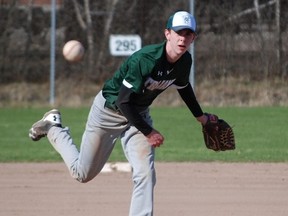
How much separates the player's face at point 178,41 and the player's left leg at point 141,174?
2.49 feet

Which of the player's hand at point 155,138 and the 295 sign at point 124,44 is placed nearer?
the player's hand at point 155,138

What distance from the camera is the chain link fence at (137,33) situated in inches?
760

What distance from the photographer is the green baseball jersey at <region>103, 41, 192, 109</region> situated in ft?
19.7

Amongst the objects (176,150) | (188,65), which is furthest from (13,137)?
(188,65)

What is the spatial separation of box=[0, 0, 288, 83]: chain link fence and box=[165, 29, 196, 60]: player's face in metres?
13.3

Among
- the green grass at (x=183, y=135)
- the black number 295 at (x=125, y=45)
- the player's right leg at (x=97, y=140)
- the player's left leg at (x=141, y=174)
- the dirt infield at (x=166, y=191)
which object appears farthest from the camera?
the black number 295 at (x=125, y=45)

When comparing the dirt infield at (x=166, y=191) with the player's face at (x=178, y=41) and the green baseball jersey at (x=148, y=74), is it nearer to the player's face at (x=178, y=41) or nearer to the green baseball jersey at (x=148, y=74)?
the green baseball jersey at (x=148, y=74)

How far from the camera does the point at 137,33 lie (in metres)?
19.6

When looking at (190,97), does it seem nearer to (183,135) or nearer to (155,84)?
(155,84)

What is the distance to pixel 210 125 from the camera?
702 centimetres

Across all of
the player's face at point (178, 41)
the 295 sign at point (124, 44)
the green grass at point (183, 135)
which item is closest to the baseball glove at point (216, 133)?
the player's face at point (178, 41)

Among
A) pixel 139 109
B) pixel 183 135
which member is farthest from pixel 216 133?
pixel 183 135

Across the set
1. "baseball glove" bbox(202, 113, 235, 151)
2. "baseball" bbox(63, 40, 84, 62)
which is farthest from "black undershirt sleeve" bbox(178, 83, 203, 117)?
"baseball" bbox(63, 40, 84, 62)

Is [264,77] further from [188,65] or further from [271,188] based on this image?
[188,65]
